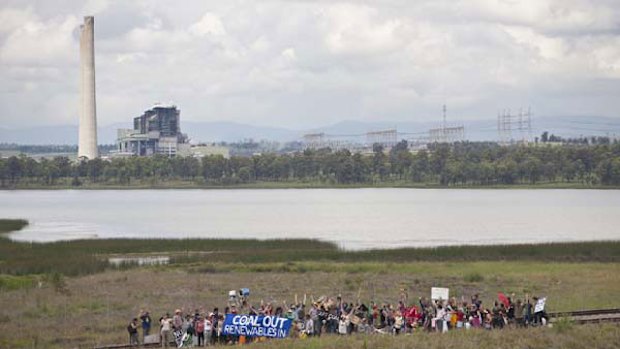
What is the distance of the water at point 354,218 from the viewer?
96000mm

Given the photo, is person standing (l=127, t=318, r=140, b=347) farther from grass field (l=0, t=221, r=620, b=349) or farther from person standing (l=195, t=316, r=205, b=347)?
person standing (l=195, t=316, r=205, b=347)

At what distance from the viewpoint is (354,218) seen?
12519cm

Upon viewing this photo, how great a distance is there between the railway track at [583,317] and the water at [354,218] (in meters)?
41.3

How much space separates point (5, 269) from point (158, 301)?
1732 centimetres

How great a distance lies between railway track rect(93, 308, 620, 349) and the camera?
36875 mm

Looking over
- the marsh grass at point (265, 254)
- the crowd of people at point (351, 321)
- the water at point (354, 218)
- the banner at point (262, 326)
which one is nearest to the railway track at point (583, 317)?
the crowd of people at point (351, 321)

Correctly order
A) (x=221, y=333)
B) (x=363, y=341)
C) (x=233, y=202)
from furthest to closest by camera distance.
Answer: (x=233, y=202)
(x=221, y=333)
(x=363, y=341)

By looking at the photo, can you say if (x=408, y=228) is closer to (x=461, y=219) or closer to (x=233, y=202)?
(x=461, y=219)

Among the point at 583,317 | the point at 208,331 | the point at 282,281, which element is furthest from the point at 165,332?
the point at 282,281

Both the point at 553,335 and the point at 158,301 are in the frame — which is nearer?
the point at 553,335

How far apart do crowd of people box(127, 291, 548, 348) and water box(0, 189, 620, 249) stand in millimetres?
43967

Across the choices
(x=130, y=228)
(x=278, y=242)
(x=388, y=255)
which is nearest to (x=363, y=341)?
(x=388, y=255)

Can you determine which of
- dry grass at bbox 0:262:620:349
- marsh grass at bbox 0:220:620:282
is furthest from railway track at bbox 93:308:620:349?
marsh grass at bbox 0:220:620:282

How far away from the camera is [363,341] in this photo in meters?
34.9
